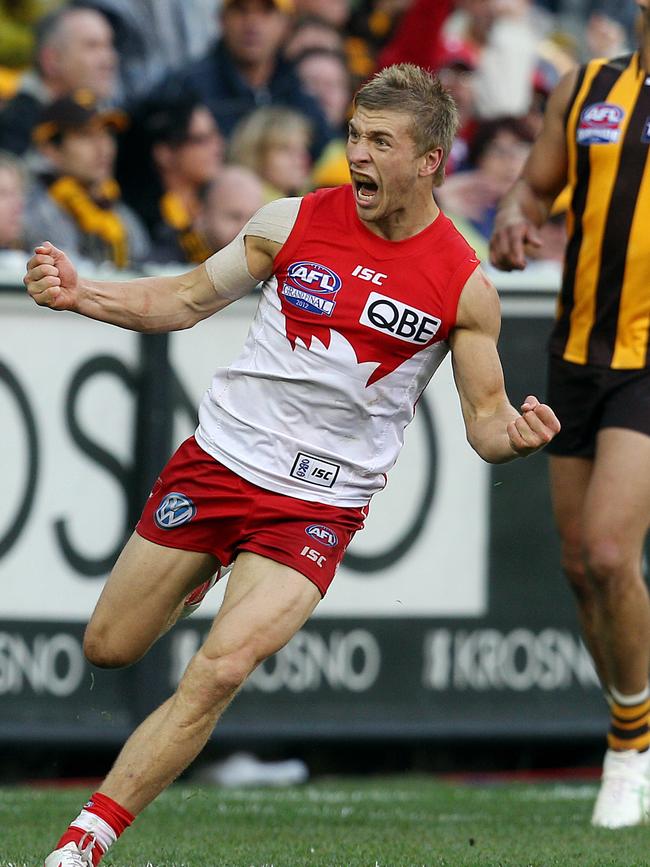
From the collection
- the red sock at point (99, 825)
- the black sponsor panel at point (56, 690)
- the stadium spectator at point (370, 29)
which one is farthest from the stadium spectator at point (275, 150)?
the red sock at point (99, 825)

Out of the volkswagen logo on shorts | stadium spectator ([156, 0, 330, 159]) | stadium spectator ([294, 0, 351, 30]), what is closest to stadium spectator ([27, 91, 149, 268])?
stadium spectator ([156, 0, 330, 159])

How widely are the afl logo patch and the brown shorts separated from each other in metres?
0.82

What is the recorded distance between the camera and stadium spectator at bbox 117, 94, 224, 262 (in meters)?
9.34

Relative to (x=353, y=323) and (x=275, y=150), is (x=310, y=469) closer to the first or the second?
(x=353, y=323)

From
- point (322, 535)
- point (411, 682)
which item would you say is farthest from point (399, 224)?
point (411, 682)

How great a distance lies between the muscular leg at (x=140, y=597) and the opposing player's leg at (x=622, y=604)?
1.50 meters

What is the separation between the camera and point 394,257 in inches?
179

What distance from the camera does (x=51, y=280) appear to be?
4.50 meters

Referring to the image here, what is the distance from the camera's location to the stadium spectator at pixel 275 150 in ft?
30.8

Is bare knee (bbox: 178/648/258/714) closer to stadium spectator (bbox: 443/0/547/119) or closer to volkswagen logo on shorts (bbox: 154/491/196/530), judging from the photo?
volkswagen logo on shorts (bbox: 154/491/196/530)

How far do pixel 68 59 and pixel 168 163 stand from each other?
84 centimetres

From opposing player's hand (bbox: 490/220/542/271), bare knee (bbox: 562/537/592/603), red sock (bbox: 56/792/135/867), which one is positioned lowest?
bare knee (bbox: 562/537/592/603)

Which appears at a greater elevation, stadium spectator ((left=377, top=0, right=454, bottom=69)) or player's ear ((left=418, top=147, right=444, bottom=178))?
player's ear ((left=418, top=147, right=444, bottom=178))

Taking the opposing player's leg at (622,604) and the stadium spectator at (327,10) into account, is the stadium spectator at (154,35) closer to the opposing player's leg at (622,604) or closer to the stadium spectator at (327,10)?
the stadium spectator at (327,10)
